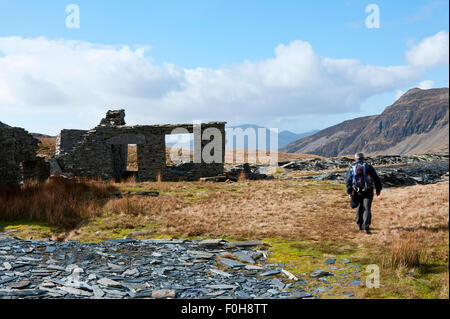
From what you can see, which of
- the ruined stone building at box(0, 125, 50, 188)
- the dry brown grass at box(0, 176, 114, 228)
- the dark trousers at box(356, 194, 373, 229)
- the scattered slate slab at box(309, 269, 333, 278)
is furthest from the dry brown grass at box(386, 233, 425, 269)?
the ruined stone building at box(0, 125, 50, 188)

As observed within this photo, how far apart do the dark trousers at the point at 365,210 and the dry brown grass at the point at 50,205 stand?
7.83 m

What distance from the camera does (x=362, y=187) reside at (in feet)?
30.6

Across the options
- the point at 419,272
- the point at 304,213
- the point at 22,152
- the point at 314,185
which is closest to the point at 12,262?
the point at 419,272

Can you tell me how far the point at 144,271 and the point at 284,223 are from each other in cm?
508

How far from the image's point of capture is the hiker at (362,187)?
9227 millimetres

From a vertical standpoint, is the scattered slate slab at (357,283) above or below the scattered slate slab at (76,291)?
below

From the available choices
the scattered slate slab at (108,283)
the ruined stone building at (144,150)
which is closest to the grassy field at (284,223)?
the scattered slate slab at (108,283)

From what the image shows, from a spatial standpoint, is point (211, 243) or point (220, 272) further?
point (211, 243)

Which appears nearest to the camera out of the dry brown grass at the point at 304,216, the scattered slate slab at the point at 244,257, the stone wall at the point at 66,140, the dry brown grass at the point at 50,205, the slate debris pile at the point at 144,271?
the slate debris pile at the point at 144,271

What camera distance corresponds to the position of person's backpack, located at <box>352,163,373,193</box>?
9.30 metres

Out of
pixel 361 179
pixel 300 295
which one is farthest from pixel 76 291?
pixel 361 179

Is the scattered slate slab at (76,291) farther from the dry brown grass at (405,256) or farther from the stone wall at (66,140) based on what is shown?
the stone wall at (66,140)

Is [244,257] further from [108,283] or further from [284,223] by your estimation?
[284,223]
